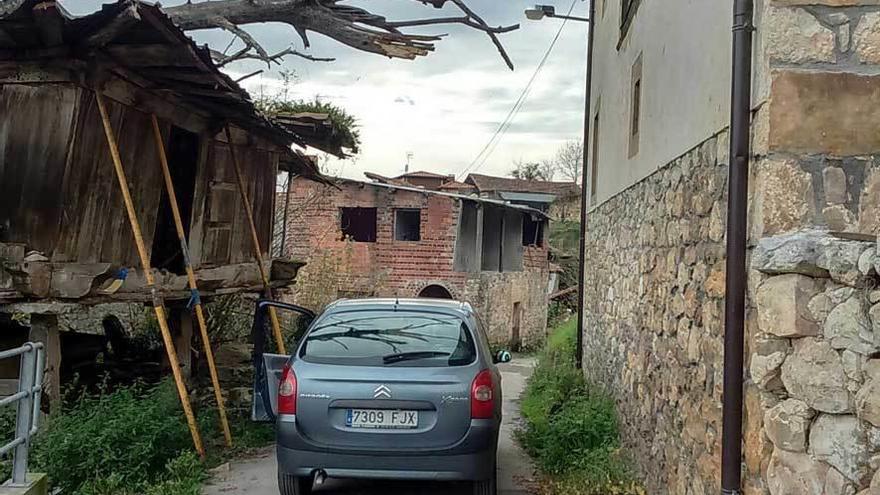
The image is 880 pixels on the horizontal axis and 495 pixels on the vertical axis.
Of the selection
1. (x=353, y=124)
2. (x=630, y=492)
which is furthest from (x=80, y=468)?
(x=353, y=124)

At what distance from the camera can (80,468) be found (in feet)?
22.2

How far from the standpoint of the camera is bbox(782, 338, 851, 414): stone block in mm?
3082

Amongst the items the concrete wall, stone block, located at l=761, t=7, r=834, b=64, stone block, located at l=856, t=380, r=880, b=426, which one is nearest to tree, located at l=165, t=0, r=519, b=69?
the concrete wall

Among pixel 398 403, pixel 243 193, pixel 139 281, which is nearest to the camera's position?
pixel 398 403

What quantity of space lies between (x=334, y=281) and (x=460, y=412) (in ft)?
51.2

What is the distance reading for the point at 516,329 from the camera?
26547 millimetres

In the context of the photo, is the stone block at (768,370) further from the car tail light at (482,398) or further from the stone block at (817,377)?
the car tail light at (482,398)

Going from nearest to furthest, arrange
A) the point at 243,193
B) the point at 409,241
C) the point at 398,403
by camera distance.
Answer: the point at 398,403
the point at 243,193
the point at 409,241

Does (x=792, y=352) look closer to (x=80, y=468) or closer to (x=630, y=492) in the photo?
(x=630, y=492)

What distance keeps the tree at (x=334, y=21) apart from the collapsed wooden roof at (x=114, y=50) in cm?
75

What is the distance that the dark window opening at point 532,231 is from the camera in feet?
92.1

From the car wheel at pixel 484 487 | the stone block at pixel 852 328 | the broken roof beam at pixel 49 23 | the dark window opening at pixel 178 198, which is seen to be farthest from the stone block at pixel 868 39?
the dark window opening at pixel 178 198

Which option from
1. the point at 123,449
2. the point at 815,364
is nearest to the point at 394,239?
the point at 123,449

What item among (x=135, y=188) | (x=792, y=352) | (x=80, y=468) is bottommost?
(x=80, y=468)
